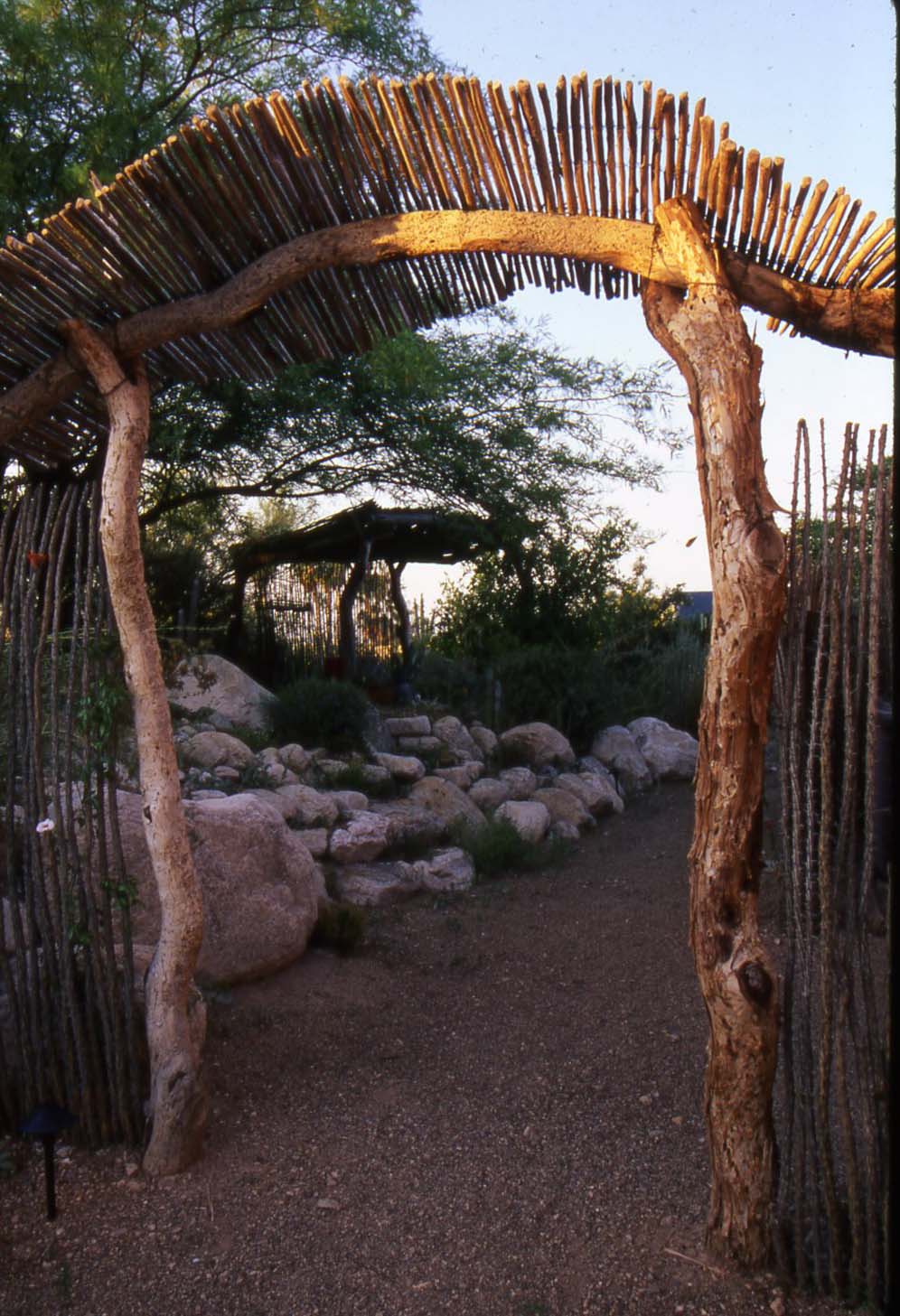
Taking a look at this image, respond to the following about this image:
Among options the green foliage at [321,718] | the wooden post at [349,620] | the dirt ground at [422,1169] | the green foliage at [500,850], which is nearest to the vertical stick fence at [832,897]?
the dirt ground at [422,1169]

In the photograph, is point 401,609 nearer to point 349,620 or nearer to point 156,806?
point 349,620

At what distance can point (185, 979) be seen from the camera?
4031 mm

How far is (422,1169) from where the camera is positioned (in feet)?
13.0

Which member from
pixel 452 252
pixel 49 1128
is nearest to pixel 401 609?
pixel 452 252

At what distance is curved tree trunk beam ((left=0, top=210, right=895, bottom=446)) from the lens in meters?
3.27

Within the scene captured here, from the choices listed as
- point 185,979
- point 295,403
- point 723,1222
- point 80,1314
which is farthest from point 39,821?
point 295,403

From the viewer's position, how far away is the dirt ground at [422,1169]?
10.7ft

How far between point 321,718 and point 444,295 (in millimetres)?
6069

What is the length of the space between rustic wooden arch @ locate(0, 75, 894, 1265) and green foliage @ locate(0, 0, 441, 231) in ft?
17.3

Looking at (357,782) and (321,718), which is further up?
(321,718)

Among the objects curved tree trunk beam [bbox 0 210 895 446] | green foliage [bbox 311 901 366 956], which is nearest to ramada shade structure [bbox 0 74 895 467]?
curved tree trunk beam [bbox 0 210 895 446]

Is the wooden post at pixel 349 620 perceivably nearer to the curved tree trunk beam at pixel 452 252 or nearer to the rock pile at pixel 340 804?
the rock pile at pixel 340 804

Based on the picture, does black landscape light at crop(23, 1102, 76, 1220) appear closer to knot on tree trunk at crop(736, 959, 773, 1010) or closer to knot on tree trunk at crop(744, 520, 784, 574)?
knot on tree trunk at crop(736, 959, 773, 1010)

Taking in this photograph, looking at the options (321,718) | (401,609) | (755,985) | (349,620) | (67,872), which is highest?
(401,609)
